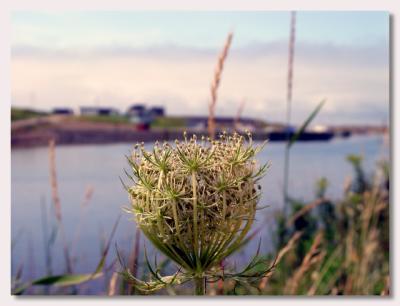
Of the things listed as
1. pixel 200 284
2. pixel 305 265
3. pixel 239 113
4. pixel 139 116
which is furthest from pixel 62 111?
pixel 200 284

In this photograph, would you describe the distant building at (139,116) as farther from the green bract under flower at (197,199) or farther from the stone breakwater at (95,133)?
the green bract under flower at (197,199)

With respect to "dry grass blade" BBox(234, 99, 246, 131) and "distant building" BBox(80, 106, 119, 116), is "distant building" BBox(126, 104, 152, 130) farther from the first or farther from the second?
"dry grass blade" BBox(234, 99, 246, 131)

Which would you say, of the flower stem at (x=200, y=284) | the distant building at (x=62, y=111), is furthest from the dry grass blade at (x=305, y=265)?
the distant building at (x=62, y=111)

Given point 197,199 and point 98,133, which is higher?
point 98,133

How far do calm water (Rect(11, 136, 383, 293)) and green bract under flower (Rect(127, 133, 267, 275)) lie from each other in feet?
6.49

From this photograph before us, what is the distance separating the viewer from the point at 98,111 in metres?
3.59

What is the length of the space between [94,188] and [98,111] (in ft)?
1.54

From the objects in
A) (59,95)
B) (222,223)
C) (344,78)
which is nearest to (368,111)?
(344,78)

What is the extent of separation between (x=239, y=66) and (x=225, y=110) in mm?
273

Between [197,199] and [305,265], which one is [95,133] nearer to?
[305,265]

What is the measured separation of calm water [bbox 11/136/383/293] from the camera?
131 inches

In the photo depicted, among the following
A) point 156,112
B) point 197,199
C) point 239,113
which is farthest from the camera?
point 156,112

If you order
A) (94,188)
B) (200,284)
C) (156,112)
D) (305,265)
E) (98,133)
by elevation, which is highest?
(156,112)

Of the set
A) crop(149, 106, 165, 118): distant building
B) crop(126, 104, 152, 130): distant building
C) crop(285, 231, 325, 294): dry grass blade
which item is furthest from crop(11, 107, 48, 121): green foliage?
crop(285, 231, 325, 294): dry grass blade
